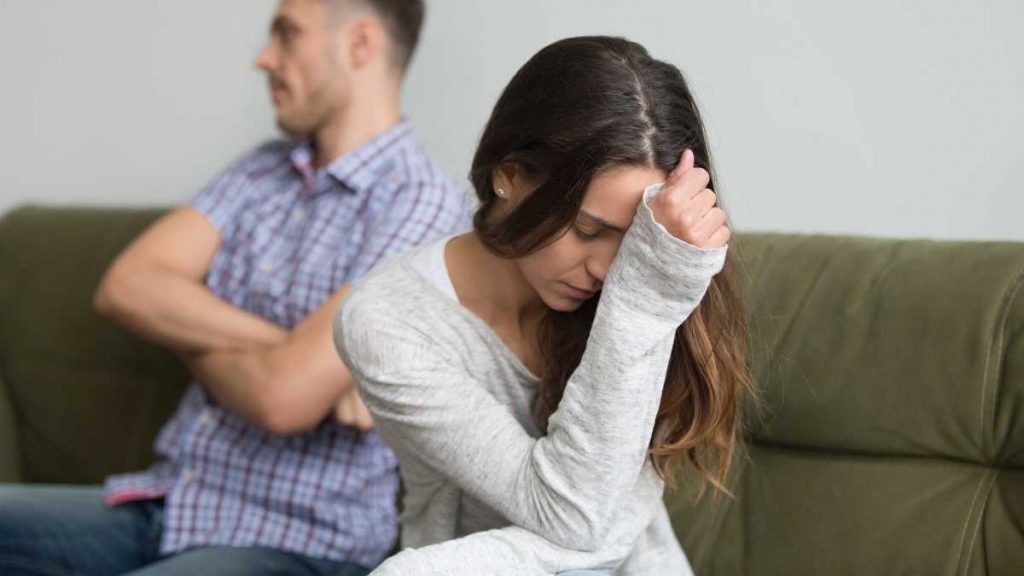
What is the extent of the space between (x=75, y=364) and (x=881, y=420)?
4.98 feet

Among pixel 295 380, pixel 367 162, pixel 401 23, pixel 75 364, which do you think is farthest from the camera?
pixel 75 364

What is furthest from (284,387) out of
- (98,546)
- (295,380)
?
(98,546)

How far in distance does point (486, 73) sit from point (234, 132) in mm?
605

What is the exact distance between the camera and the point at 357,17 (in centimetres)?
216

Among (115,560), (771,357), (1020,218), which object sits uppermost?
(1020,218)

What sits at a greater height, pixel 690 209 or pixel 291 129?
pixel 690 209

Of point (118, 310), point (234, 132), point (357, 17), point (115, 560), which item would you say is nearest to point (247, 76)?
point (234, 132)

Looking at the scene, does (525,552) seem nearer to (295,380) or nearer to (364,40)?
(295,380)

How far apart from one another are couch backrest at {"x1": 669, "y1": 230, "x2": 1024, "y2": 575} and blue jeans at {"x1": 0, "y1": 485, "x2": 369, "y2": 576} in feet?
1.94

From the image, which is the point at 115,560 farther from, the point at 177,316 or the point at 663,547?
the point at 663,547

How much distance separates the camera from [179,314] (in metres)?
2.01

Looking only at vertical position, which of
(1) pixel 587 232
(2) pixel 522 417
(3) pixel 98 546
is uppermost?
(1) pixel 587 232

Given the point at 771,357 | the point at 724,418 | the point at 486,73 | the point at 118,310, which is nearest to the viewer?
the point at 724,418

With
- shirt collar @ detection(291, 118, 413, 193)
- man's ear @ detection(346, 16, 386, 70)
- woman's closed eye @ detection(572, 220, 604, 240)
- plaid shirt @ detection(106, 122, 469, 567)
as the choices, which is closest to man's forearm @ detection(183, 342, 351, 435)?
plaid shirt @ detection(106, 122, 469, 567)
